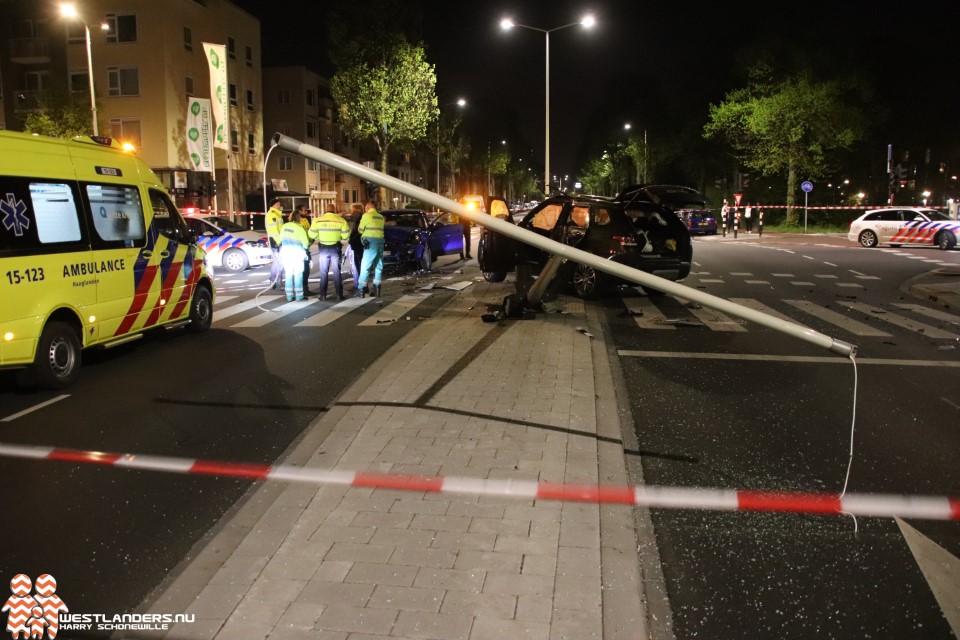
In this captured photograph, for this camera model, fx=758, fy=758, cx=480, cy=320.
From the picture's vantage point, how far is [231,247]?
2034 cm

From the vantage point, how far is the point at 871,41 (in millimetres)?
46688

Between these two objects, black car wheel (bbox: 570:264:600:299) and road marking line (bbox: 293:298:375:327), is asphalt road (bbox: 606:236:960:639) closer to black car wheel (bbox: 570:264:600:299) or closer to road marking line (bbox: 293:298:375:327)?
black car wheel (bbox: 570:264:600:299)

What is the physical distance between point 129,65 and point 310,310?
34.1 meters

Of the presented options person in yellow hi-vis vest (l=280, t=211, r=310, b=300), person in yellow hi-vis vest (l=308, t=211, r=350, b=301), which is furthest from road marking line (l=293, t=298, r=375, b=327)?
person in yellow hi-vis vest (l=280, t=211, r=310, b=300)

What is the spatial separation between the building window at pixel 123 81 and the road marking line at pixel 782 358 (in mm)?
39001

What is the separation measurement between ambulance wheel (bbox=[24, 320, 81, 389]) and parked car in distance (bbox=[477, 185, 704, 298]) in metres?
6.68

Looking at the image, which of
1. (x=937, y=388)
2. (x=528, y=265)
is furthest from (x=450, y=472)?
(x=528, y=265)

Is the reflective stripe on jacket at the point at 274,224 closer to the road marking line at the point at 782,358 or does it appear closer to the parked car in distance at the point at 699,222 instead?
the road marking line at the point at 782,358

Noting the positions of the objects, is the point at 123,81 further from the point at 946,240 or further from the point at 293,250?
the point at 946,240

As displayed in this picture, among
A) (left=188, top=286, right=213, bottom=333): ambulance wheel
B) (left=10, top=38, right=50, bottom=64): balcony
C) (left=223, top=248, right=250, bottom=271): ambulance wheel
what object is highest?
(left=10, top=38, right=50, bottom=64): balcony

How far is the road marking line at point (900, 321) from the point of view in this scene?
34.8 ft

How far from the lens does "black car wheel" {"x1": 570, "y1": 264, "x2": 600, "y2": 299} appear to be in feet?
45.4

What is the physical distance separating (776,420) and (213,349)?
6.84m

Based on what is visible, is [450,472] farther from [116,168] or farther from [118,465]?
[116,168]
